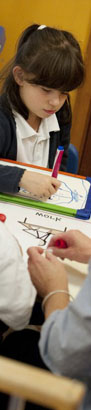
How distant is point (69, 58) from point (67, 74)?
5 centimetres

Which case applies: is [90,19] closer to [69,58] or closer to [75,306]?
[69,58]

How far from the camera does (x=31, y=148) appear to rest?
1.34 metres

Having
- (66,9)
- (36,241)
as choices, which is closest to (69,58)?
(36,241)

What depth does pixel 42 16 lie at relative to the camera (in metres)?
2.08

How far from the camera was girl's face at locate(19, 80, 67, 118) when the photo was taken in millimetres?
1188

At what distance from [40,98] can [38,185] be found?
28 centimetres

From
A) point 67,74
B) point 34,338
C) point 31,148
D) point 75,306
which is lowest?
point 34,338

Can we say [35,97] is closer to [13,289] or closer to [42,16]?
[13,289]

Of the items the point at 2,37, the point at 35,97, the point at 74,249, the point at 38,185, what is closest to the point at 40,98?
the point at 35,97

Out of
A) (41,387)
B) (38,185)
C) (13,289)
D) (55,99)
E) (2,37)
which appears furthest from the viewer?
(2,37)

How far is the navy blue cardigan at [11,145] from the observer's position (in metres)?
1.06

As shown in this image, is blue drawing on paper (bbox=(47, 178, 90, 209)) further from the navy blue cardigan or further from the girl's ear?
the girl's ear

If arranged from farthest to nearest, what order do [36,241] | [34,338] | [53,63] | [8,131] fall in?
[8,131], [53,63], [36,241], [34,338]

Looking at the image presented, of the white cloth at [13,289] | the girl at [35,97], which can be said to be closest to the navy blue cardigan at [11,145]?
the girl at [35,97]
